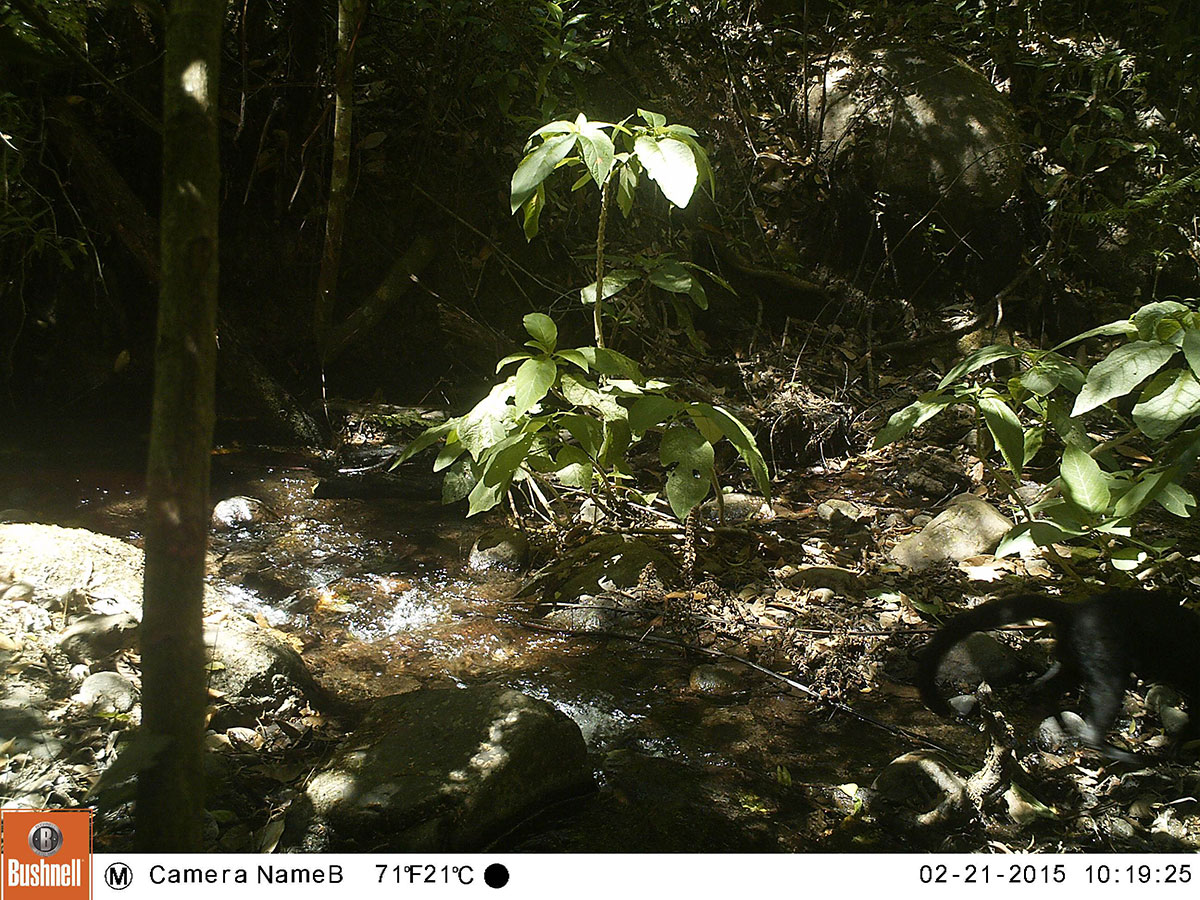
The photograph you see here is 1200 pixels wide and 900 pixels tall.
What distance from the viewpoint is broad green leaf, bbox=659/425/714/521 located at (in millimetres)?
2309

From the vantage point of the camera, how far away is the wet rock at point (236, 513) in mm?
3449

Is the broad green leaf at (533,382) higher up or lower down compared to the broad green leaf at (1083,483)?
higher up

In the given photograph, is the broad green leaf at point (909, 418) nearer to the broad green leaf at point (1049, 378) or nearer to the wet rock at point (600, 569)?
the broad green leaf at point (1049, 378)

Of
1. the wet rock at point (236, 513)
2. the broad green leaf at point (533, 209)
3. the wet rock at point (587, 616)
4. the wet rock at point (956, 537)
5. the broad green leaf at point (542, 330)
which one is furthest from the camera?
the wet rock at point (236, 513)

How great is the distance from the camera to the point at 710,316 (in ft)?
16.8

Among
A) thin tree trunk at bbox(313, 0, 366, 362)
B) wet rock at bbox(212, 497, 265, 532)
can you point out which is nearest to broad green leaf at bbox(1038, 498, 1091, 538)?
wet rock at bbox(212, 497, 265, 532)

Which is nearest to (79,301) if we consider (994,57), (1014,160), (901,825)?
(901,825)

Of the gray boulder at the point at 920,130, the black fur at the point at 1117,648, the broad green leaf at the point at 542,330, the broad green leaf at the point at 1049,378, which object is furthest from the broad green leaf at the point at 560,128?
the gray boulder at the point at 920,130

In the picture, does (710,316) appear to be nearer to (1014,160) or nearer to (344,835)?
(1014,160)

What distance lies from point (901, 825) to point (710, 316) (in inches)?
143

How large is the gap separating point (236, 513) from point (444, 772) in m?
2.08

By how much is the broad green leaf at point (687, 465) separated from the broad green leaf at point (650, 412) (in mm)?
92

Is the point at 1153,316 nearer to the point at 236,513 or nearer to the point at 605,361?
the point at 605,361
